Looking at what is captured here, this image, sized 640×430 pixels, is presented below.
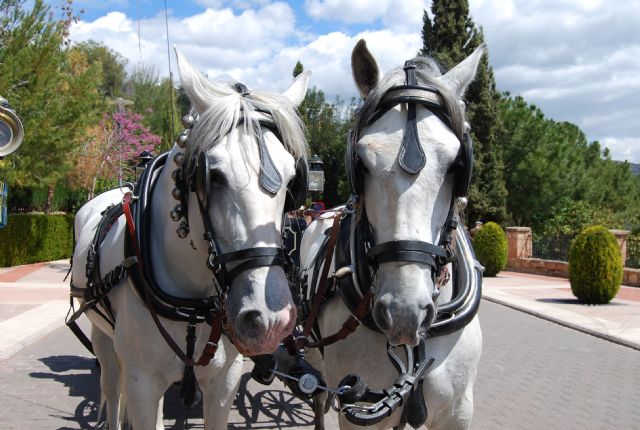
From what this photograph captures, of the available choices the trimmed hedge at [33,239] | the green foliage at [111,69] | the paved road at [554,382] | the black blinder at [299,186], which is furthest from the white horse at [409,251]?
the green foliage at [111,69]

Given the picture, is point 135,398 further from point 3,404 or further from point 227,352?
point 3,404

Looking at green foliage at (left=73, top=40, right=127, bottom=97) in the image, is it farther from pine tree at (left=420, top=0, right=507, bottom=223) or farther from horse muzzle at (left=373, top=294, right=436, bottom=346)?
horse muzzle at (left=373, top=294, right=436, bottom=346)

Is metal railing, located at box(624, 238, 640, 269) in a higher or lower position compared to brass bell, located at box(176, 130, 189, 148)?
lower

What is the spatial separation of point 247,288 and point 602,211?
89.2ft

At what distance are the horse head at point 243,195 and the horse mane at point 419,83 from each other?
0.31 metres

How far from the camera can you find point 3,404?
5.92 meters

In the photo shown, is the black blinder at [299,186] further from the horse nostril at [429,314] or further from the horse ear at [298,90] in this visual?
the horse nostril at [429,314]

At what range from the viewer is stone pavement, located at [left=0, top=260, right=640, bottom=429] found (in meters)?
5.57

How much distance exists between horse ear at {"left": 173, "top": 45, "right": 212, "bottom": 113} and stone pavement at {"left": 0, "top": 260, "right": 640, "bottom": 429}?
11.0 feet

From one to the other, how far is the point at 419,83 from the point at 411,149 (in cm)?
41

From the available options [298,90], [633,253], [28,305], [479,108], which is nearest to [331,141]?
[479,108]

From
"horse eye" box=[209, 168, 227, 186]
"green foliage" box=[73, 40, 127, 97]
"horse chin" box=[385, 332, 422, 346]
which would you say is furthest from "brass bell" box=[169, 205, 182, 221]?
"green foliage" box=[73, 40, 127, 97]

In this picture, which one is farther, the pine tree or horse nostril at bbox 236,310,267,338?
the pine tree

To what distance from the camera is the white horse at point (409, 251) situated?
2.12m
